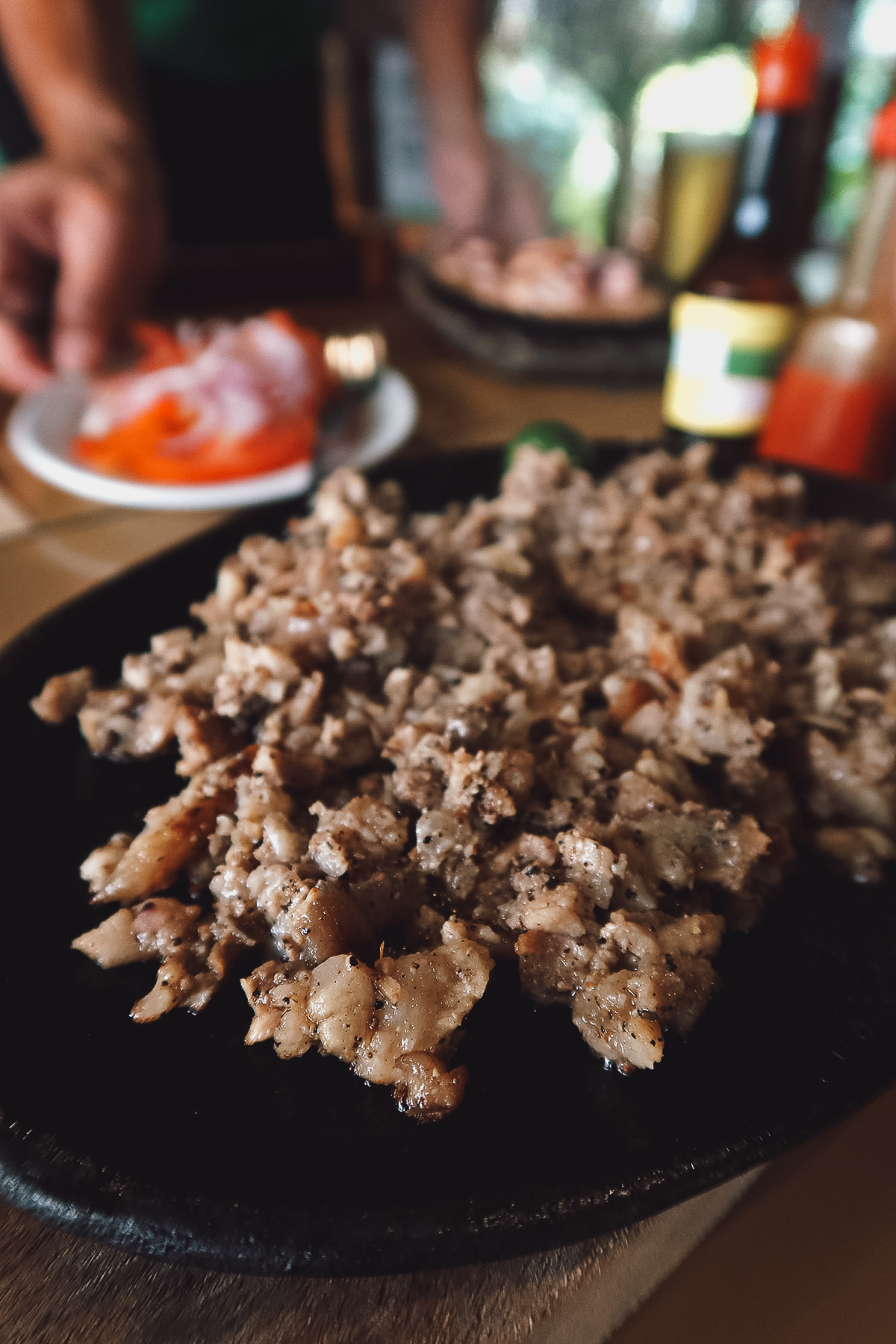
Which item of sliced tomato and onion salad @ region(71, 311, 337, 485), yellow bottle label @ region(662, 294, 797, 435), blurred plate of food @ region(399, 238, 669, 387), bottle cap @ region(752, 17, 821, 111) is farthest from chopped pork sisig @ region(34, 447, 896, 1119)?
blurred plate of food @ region(399, 238, 669, 387)

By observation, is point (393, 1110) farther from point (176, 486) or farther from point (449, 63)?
point (449, 63)

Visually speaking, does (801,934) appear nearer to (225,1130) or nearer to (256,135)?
(225,1130)

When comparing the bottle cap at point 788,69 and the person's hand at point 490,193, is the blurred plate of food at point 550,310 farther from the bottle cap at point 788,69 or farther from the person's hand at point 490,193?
the bottle cap at point 788,69

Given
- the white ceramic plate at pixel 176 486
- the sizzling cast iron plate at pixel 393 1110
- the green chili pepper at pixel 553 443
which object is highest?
the green chili pepper at pixel 553 443

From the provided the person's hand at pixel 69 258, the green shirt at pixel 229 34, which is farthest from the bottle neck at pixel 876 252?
the green shirt at pixel 229 34

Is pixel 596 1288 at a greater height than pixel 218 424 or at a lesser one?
lesser

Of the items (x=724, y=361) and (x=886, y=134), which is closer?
(x=886, y=134)

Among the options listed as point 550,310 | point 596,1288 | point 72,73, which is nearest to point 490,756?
point 596,1288
